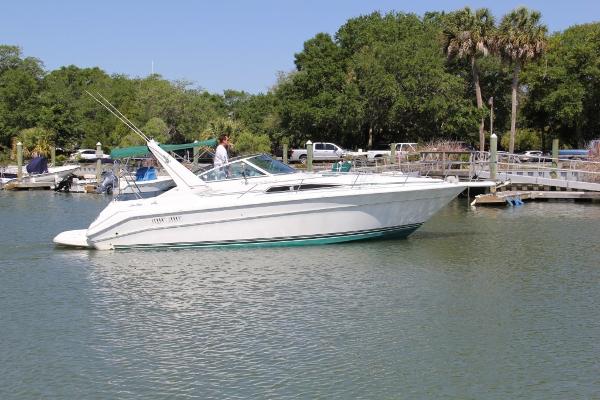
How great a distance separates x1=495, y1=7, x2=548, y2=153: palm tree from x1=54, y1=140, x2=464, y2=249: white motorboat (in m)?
33.0

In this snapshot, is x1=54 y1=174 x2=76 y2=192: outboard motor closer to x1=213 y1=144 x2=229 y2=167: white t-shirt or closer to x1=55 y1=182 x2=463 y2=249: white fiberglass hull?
A: x1=55 y1=182 x2=463 y2=249: white fiberglass hull

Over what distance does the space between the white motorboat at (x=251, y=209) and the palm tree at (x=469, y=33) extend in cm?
3338

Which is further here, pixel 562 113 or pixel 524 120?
pixel 524 120

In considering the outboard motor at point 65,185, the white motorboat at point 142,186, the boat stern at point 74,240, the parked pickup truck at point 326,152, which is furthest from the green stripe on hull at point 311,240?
the parked pickup truck at point 326,152

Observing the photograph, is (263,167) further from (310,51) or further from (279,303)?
(310,51)

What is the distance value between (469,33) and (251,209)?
36.2 m

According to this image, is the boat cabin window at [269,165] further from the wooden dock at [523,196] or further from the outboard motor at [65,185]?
the outboard motor at [65,185]

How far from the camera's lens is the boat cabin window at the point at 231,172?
19797 mm

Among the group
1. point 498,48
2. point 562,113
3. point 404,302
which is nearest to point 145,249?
point 404,302

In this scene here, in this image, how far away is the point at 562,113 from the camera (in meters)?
55.7

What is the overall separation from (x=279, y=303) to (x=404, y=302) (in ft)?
7.52

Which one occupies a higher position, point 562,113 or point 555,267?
point 562,113

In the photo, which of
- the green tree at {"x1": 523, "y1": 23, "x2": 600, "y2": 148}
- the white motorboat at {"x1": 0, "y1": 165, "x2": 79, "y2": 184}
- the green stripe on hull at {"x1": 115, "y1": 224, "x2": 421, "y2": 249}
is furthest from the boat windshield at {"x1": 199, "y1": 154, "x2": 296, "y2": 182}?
the green tree at {"x1": 523, "y1": 23, "x2": 600, "y2": 148}

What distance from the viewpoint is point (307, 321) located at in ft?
42.7
